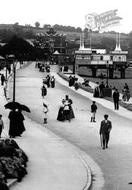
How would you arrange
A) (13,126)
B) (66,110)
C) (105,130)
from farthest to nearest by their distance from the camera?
(66,110) < (13,126) < (105,130)

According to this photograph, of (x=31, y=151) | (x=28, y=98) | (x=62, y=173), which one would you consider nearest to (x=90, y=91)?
(x=28, y=98)

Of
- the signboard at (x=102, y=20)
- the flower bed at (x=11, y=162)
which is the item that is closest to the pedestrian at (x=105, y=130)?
the flower bed at (x=11, y=162)

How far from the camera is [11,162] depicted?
12930 millimetres

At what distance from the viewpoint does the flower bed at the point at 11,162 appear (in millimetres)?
12500

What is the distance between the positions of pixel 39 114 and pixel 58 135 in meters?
7.16

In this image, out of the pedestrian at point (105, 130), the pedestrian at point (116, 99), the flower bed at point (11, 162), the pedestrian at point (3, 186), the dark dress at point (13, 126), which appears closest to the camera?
the pedestrian at point (3, 186)

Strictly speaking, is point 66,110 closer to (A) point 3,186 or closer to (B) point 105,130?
(B) point 105,130

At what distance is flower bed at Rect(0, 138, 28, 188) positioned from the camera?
12.5 metres

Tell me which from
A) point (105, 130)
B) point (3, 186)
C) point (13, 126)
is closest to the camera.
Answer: point (3, 186)

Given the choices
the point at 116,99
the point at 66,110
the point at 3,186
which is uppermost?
the point at 3,186

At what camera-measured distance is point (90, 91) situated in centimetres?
4384

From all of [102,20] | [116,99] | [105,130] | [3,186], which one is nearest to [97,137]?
[105,130]

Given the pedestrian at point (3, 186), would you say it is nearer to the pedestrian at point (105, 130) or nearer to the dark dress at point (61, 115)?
the pedestrian at point (105, 130)

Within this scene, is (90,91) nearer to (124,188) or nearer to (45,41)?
(124,188)
